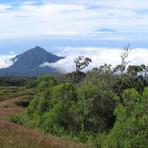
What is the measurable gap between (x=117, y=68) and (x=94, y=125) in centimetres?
4938

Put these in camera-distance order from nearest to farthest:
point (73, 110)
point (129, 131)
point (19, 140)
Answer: point (19, 140), point (129, 131), point (73, 110)

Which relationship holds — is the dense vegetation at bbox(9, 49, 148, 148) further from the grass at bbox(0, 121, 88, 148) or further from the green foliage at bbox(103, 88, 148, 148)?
the grass at bbox(0, 121, 88, 148)

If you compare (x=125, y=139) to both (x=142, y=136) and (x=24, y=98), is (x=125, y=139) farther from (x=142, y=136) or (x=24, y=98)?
(x=24, y=98)

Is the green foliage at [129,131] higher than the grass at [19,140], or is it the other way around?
the grass at [19,140]

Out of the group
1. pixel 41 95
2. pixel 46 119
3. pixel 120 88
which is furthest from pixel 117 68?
pixel 46 119

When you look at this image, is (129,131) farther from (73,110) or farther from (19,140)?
(73,110)

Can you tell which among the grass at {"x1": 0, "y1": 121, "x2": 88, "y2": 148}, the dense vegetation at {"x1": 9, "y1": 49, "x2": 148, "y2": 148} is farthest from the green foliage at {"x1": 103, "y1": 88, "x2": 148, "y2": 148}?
the grass at {"x1": 0, "y1": 121, "x2": 88, "y2": 148}

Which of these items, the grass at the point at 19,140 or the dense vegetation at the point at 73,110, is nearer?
the grass at the point at 19,140

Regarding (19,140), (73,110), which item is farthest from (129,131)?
(73,110)

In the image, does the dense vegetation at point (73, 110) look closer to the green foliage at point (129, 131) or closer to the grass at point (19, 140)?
the green foliage at point (129, 131)

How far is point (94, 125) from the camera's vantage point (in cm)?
6034

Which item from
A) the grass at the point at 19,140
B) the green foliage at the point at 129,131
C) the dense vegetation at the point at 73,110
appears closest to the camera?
the grass at the point at 19,140

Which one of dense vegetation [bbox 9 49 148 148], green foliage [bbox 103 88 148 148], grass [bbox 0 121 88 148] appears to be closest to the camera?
grass [bbox 0 121 88 148]

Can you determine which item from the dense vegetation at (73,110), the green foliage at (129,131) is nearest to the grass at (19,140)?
the green foliage at (129,131)
